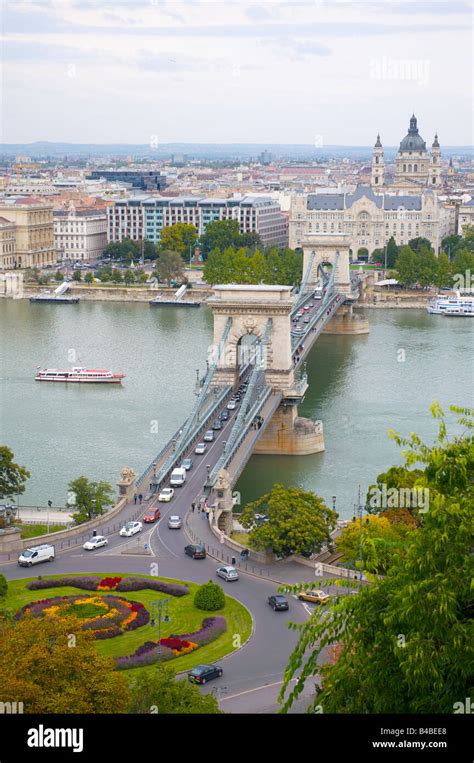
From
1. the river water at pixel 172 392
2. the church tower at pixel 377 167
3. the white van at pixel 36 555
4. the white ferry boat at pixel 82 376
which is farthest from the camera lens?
the church tower at pixel 377 167

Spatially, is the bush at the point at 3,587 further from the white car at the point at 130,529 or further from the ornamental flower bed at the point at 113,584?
the white car at the point at 130,529

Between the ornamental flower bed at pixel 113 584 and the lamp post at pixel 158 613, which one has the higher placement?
the lamp post at pixel 158 613

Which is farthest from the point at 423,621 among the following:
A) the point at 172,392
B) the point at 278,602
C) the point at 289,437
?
the point at 172,392

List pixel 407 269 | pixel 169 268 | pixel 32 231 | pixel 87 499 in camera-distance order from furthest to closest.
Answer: pixel 32 231 < pixel 169 268 < pixel 407 269 < pixel 87 499

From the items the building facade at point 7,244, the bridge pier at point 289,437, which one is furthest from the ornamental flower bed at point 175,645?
the building facade at point 7,244

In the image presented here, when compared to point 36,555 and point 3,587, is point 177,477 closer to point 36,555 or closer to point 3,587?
point 36,555
